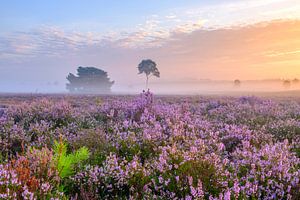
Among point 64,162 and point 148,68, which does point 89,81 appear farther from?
point 64,162

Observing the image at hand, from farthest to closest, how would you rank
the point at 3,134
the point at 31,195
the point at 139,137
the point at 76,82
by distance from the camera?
the point at 76,82, the point at 3,134, the point at 139,137, the point at 31,195

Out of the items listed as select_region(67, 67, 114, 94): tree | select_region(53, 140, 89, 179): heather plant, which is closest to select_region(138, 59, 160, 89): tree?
select_region(67, 67, 114, 94): tree

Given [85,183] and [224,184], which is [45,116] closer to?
[85,183]

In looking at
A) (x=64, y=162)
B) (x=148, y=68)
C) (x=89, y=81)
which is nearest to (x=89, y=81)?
(x=89, y=81)

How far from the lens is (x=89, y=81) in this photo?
468ft

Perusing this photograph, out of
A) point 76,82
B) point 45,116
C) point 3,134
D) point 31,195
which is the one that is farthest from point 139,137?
point 76,82

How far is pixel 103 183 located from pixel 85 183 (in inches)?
9.4

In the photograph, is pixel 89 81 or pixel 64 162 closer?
pixel 64 162

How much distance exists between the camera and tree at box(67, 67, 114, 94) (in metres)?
142

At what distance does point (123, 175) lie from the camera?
12.3 ft

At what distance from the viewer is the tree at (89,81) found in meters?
142

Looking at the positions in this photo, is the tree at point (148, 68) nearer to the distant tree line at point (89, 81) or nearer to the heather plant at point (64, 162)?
the distant tree line at point (89, 81)

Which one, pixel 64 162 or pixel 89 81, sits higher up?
pixel 89 81

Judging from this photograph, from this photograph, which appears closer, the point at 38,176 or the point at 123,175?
the point at 38,176
